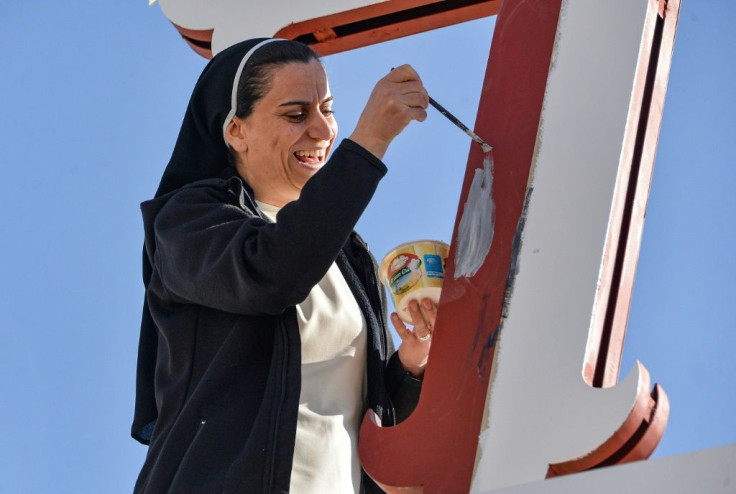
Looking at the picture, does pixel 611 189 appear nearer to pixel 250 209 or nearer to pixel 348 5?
pixel 250 209

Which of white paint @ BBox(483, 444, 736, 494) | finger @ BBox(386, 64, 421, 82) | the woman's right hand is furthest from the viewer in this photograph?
finger @ BBox(386, 64, 421, 82)

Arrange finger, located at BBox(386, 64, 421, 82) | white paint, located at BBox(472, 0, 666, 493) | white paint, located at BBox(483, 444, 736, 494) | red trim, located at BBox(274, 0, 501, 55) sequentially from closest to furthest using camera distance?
white paint, located at BBox(483, 444, 736, 494), white paint, located at BBox(472, 0, 666, 493), finger, located at BBox(386, 64, 421, 82), red trim, located at BBox(274, 0, 501, 55)

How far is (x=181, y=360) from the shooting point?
2895 millimetres

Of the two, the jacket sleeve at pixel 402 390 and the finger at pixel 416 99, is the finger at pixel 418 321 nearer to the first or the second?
the jacket sleeve at pixel 402 390

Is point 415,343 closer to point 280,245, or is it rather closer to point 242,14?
point 280,245

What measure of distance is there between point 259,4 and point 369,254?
3.23 feet

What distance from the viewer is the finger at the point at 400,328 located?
10.4 feet

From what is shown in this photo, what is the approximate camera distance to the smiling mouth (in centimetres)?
320

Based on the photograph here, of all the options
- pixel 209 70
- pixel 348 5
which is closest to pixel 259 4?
pixel 348 5

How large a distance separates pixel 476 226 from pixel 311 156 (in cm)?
59

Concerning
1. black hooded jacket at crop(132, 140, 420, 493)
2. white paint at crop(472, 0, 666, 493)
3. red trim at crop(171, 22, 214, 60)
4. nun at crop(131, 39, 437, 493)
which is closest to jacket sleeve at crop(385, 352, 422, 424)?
nun at crop(131, 39, 437, 493)

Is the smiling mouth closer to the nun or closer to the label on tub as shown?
the nun

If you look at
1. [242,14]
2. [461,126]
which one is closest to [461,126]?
[461,126]

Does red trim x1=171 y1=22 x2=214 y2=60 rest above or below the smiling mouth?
above
